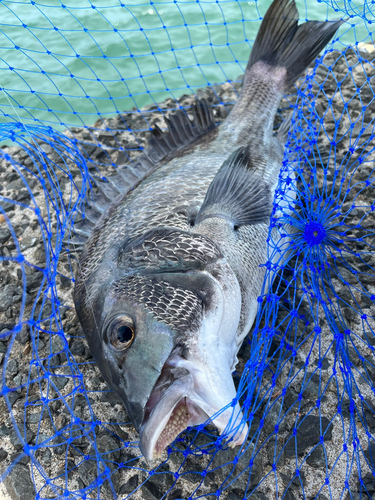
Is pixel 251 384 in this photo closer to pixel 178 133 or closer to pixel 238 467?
pixel 238 467

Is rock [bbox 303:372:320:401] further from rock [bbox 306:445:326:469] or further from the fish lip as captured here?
the fish lip

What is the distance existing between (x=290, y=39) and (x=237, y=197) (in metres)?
2.27

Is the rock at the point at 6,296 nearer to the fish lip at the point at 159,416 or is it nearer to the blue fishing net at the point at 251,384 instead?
the blue fishing net at the point at 251,384

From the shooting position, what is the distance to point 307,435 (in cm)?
241

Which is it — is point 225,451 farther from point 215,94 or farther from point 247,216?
point 215,94

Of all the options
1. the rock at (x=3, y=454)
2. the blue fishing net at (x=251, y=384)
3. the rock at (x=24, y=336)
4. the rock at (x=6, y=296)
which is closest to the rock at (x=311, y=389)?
the blue fishing net at (x=251, y=384)

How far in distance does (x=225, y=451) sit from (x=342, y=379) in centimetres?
94

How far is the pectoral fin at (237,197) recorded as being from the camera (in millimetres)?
2708

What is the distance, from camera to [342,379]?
8.72ft

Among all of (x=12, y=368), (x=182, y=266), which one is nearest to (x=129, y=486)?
(x=12, y=368)

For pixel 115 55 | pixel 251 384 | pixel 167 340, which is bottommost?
pixel 251 384

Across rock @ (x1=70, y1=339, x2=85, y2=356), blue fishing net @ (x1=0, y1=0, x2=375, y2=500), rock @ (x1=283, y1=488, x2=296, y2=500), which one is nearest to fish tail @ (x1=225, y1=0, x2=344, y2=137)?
blue fishing net @ (x1=0, y1=0, x2=375, y2=500)

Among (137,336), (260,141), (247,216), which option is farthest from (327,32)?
(137,336)

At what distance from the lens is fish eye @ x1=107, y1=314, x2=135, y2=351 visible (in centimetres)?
193
